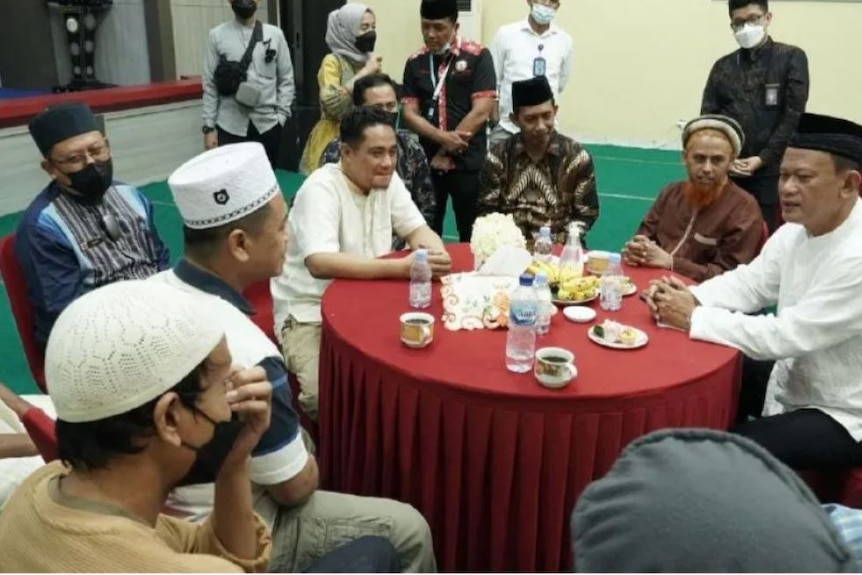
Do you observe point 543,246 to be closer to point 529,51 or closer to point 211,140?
point 529,51

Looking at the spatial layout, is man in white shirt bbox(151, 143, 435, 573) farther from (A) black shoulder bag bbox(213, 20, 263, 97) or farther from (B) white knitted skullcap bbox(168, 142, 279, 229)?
(A) black shoulder bag bbox(213, 20, 263, 97)

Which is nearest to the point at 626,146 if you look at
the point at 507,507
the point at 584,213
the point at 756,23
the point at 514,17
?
the point at 514,17

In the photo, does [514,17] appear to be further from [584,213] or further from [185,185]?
[185,185]

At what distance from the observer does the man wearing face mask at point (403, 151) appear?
3574 millimetres

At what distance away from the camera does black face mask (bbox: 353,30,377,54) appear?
184 inches

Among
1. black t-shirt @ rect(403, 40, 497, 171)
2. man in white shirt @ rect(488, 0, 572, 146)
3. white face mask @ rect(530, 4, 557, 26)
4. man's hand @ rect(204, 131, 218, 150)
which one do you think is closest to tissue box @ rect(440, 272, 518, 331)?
black t-shirt @ rect(403, 40, 497, 171)

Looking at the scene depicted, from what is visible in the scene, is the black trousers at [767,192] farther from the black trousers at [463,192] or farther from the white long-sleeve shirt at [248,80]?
the white long-sleeve shirt at [248,80]

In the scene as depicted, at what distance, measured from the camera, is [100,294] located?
1.12 m

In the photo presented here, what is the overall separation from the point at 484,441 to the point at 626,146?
776 cm

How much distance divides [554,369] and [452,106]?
264 cm

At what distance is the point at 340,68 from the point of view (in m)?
4.65

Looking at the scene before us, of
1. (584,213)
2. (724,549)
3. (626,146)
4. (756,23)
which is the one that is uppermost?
(756,23)

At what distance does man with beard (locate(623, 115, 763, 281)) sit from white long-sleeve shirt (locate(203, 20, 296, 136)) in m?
3.16

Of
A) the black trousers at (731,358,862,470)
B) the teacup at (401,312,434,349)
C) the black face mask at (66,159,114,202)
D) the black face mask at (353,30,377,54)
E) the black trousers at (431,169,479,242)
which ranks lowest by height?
the black trousers at (731,358,862,470)
